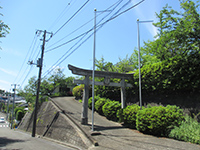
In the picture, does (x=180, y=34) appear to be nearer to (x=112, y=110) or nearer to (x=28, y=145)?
(x=112, y=110)

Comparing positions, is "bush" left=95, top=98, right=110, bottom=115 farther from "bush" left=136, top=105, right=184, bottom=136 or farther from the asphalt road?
"bush" left=136, top=105, right=184, bottom=136

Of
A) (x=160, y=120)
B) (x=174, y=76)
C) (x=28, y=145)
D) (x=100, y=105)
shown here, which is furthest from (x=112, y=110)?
(x=28, y=145)

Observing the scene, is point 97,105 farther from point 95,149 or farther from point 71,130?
point 95,149

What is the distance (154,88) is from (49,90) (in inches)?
1050

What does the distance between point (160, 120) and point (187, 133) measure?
1534 millimetres

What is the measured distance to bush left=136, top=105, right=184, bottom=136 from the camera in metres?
8.99

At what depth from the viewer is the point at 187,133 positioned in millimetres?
7945

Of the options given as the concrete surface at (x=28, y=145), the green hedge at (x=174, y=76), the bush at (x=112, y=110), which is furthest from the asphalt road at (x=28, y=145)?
the green hedge at (x=174, y=76)

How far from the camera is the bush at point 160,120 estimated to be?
8992 mm

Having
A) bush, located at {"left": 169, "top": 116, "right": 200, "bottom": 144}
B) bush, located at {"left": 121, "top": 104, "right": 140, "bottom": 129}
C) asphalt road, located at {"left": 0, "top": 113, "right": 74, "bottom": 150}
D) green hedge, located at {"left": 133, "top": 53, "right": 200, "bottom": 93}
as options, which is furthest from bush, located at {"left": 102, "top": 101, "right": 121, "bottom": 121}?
bush, located at {"left": 169, "top": 116, "right": 200, "bottom": 144}

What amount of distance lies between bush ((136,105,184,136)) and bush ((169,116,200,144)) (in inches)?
17.7

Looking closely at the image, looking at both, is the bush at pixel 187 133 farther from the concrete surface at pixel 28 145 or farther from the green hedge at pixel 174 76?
the concrete surface at pixel 28 145

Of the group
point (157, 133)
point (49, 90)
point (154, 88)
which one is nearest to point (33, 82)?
point (49, 90)

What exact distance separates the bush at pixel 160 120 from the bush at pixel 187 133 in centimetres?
45
